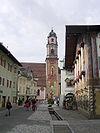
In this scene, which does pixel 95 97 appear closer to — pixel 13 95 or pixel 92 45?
pixel 92 45

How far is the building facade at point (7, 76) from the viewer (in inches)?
1122

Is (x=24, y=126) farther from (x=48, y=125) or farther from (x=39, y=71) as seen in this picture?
(x=39, y=71)

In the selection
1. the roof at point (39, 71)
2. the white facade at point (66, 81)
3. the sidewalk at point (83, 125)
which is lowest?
the sidewalk at point (83, 125)

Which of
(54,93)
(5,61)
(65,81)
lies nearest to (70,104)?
(65,81)

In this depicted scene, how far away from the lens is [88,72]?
59.7 ft

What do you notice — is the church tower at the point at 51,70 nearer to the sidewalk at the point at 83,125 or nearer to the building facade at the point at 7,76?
the building facade at the point at 7,76

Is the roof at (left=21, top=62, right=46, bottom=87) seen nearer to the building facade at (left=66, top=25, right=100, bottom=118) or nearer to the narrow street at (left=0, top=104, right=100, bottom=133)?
the building facade at (left=66, top=25, right=100, bottom=118)

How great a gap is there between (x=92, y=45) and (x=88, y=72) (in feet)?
8.89

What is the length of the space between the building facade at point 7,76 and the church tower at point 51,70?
4335 cm

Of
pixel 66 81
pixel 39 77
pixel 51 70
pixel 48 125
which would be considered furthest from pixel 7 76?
pixel 39 77

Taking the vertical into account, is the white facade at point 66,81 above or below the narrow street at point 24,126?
above

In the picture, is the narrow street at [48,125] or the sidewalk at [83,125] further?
the sidewalk at [83,125]

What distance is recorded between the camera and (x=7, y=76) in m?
32.0

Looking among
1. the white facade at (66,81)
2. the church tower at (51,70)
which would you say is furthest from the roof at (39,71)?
the white facade at (66,81)
